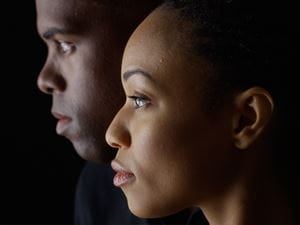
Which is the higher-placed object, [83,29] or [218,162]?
[83,29]

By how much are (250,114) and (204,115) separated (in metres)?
0.06

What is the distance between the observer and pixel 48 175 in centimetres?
148

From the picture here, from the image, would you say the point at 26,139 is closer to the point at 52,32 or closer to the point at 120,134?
the point at 52,32

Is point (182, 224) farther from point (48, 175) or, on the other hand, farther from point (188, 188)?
point (48, 175)

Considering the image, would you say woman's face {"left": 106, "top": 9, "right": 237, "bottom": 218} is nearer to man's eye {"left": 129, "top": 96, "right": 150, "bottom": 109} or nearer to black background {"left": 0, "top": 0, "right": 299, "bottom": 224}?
man's eye {"left": 129, "top": 96, "right": 150, "bottom": 109}

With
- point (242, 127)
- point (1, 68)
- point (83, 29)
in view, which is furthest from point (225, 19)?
point (1, 68)

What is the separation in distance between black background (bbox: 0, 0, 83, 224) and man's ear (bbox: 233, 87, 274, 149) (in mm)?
780

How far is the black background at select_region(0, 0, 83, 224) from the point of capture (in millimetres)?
1439

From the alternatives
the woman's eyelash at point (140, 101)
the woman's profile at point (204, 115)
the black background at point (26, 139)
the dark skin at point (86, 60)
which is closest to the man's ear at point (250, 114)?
the woman's profile at point (204, 115)

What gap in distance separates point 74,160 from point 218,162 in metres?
0.78

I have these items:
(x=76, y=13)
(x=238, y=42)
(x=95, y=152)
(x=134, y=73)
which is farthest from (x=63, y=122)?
(x=238, y=42)

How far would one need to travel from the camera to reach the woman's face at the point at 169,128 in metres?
0.77

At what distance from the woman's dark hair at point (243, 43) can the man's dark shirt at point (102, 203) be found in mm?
358

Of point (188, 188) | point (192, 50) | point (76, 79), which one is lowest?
point (188, 188)
